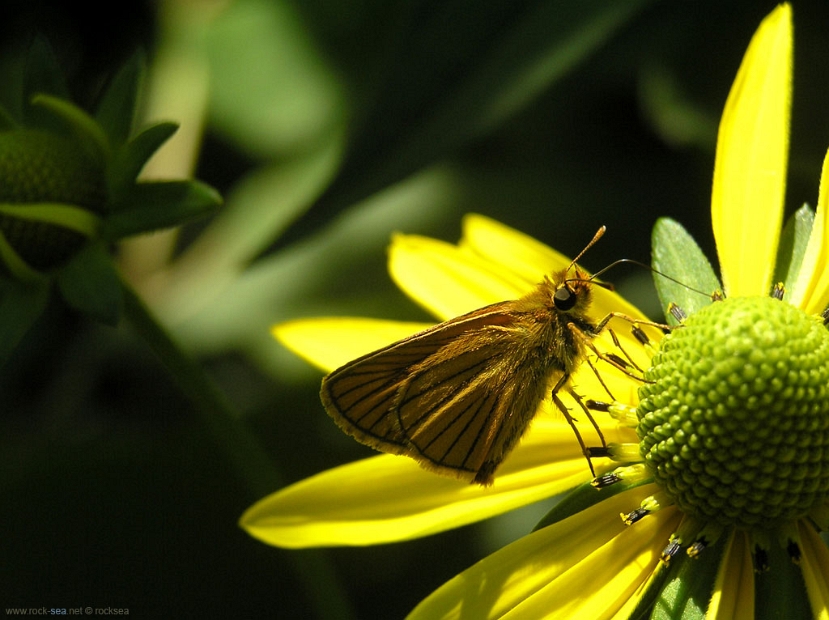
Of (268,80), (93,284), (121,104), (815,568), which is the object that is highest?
(268,80)

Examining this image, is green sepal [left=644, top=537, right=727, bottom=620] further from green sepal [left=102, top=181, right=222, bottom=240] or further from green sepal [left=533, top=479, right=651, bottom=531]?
green sepal [left=102, top=181, right=222, bottom=240]

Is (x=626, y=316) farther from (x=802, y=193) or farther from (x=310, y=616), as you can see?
(x=310, y=616)

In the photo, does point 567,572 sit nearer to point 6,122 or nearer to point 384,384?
point 384,384

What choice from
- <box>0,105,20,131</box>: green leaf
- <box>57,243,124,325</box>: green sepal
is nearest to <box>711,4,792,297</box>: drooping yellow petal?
<box>57,243,124,325</box>: green sepal

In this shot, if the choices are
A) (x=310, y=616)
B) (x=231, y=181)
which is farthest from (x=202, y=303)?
(x=310, y=616)

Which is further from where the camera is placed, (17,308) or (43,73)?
(43,73)

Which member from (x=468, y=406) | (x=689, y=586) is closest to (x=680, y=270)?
(x=468, y=406)

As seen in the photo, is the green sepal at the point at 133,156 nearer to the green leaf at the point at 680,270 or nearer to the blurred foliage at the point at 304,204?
the blurred foliage at the point at 304,204

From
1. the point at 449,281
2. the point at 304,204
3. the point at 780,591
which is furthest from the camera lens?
the point at 304,204
